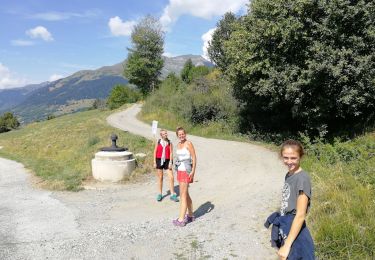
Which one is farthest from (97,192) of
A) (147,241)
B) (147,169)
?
(147,241)

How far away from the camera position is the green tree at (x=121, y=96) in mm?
67062

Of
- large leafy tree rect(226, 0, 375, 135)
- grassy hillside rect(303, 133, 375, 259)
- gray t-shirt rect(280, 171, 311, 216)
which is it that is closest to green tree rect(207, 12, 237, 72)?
large leafy tree rect(226, 0, 375, 135)

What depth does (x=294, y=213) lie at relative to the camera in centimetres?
391

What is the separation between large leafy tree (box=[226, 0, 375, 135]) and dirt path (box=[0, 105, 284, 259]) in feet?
14.4

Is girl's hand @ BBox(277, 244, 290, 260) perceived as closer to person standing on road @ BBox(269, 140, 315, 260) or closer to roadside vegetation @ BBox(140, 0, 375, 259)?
person standing on road @ BBox(269, 140, 315, 260)

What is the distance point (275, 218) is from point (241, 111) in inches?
774

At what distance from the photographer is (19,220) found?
8930 mm

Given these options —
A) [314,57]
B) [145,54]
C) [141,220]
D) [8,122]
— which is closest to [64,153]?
[314,57]

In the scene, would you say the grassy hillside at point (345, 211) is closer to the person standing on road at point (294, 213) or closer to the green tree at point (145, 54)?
the person standing on road at point (294, 213)

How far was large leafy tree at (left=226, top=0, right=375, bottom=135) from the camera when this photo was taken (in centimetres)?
1540

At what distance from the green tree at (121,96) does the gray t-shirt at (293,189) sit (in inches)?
2439

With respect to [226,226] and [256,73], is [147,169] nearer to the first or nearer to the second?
[226,226]

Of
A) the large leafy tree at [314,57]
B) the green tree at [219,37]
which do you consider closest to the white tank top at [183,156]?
the large leafy tree at [314,57]

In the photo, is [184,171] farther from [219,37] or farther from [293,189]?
[219,37]
